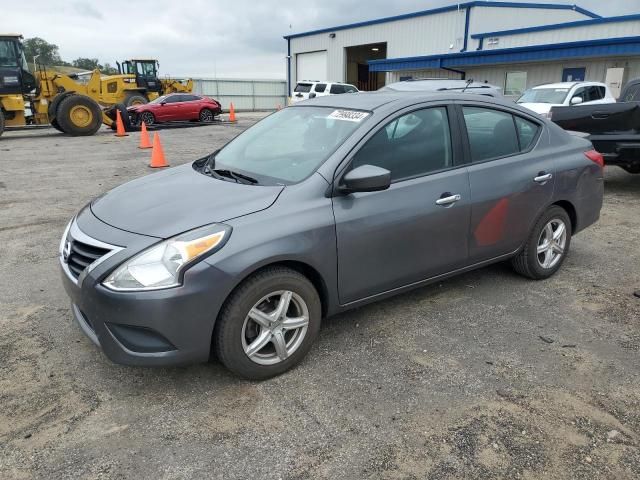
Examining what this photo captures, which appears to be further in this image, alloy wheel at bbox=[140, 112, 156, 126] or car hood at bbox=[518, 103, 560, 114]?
alloy wheel at bbox=[140, 112, 156, 126]

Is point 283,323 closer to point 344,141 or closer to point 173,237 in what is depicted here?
point 173,237

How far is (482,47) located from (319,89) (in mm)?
9330

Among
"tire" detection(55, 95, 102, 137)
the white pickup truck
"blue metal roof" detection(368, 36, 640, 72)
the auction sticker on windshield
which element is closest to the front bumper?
the auction sticker on windshield

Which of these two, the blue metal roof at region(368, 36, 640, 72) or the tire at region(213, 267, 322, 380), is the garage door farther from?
the tire at region(213, 267, 322, 380)

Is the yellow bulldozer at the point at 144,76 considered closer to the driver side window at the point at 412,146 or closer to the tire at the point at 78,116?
the tire at the point at 78,116

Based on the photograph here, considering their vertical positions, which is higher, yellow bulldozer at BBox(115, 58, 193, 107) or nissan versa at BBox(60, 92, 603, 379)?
yellow bulldozer at BBox(115, 58, 193, 107)

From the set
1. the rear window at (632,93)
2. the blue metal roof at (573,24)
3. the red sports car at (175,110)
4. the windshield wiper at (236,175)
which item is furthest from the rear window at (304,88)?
the windshield wiper at (236,175)

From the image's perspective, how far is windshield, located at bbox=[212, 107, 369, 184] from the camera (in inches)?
129

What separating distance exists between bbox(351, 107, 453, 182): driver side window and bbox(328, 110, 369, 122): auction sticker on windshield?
180 millimetres

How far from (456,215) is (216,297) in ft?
6.09

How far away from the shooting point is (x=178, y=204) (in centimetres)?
301

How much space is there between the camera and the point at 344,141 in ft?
10.6

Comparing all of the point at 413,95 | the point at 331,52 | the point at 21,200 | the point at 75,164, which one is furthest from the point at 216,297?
the point at 331,52

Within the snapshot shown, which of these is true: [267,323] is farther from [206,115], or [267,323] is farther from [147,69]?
[147,69]
